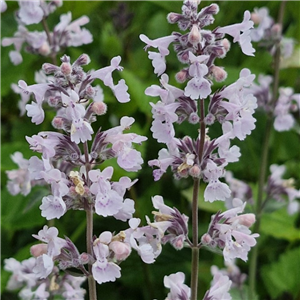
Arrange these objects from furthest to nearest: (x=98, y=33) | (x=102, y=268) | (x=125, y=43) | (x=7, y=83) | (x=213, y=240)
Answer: (x=98, y=33) → (x=125, y=43) → (x=7, y=83) → (x=213, y=240) → (x=102, y=268)

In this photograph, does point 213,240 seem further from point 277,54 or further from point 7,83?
point 7,83

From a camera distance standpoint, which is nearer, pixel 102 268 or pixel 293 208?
pixel 102 268

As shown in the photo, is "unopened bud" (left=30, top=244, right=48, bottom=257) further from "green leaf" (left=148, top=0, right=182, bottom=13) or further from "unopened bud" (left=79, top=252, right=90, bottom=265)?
"green leaf" (left=148, top=0, right=182, bottom=13)

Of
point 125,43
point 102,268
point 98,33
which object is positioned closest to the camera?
point 102,268

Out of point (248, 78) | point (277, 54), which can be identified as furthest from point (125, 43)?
point (248, 78)

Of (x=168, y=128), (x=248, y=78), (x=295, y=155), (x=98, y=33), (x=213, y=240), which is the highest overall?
(x=98, y=33)

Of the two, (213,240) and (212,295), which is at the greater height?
(213,240)

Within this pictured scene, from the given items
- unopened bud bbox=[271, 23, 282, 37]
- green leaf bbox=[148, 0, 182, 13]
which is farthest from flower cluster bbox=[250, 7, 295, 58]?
green leaf bbox=[148, 0, 182, 13]

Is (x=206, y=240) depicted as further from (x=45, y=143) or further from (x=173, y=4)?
(x=173, y=4)
